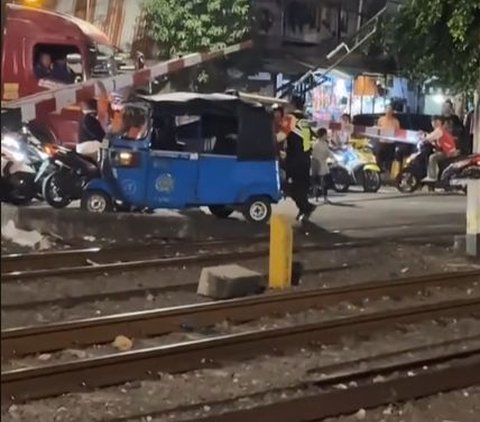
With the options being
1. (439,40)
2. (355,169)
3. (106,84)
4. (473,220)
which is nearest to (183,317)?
(473,220)

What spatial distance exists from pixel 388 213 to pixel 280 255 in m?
7.55

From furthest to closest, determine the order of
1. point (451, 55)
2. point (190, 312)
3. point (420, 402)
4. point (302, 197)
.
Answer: point (451, 55) < point (302, 197) < point (190, 312) < point (420, 402)

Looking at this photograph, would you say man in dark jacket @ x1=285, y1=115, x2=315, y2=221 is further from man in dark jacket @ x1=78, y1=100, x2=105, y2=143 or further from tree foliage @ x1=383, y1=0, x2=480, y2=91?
man in dark jacket @ x1=78, y1=100, x2=105, y2=143

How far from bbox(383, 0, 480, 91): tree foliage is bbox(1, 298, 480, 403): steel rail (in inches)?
338

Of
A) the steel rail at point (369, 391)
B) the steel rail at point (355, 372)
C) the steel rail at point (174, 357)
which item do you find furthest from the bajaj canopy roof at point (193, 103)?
the steel rail at point (369, 391)

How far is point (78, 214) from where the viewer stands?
14.0 metres

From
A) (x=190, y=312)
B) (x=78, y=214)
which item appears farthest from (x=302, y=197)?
(x=190, y=312)

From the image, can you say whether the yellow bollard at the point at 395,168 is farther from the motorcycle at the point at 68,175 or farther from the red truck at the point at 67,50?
the motorcycle at the point at 68,175

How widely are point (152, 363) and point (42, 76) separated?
8448 mm

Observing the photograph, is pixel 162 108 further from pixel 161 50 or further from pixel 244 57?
pixel 244 57

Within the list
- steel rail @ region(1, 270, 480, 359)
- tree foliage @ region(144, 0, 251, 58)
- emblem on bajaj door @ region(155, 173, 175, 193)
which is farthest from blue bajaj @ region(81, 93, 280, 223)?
steel rail @ region(1, 270, 480, 359)

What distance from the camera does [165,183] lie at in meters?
14.7

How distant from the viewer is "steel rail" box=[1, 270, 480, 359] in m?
7.27

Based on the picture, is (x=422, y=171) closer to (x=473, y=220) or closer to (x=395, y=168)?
(x=395, y=168)
